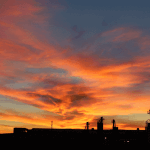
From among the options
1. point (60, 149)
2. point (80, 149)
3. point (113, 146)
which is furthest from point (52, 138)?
point (113, 146)

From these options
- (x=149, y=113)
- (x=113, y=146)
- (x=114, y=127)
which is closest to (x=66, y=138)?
(x=113, y=146)

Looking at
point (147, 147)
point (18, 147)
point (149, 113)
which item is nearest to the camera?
point (18, 147)

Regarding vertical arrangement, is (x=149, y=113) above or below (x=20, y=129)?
above

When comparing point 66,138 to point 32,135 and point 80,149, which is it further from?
point 32,135

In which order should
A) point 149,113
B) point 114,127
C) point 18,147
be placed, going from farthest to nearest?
point 114,127 < point 149,113 < point 18,147

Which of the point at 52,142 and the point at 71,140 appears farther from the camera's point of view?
the point at 71,140

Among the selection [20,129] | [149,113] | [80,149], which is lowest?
[80,149]

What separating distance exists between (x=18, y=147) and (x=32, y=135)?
499 cm

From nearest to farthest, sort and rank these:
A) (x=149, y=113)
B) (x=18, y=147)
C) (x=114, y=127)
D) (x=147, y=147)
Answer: (x=18, y=147) → (x=147, y=147) → (x=149, y=113) → (x=114, y=127)

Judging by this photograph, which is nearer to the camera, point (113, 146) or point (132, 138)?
point (113, 146)

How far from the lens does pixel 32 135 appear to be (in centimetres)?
6681

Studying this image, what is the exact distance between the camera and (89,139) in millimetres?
69500

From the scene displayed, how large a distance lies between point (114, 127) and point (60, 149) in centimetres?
2209

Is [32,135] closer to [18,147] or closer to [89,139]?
[18,147]
